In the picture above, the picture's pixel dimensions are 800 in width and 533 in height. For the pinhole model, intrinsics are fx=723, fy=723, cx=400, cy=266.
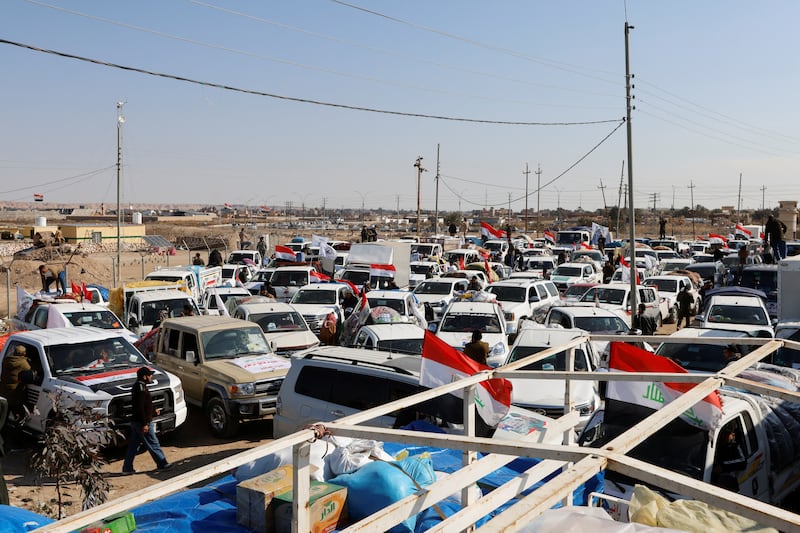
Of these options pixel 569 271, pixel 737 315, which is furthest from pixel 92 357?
pixel 569 271

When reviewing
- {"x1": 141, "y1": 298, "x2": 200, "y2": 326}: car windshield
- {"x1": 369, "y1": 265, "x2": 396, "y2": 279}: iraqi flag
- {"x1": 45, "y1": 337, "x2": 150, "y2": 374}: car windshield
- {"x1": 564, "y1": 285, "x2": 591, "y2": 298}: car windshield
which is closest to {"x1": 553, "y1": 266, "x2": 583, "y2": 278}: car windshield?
{"x1": 564, "y1": 285, "x2": 591, "y2": 298}: car windshield

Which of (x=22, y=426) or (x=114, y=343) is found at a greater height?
(x=114, y=343)

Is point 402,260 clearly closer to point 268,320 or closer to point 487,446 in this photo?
point 268,320

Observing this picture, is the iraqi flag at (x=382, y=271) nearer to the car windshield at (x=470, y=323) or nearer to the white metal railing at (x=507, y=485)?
the car windshield at (x=470, y=323)

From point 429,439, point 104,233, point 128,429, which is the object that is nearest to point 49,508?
point 128,429

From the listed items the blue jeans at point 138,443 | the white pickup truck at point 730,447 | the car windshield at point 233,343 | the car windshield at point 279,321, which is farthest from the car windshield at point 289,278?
the white pickup truck at point 730,447

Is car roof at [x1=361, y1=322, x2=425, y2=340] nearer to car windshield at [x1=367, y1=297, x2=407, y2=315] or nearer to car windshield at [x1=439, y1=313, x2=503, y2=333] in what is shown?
car windshield at [x1=439, y1=313, x2=503, y2=333]

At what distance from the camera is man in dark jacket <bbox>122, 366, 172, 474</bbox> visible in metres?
9.72

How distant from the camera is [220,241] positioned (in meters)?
63.9

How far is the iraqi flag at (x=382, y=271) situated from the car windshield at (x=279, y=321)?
863 cm

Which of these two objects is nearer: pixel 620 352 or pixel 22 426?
pixel 620 352

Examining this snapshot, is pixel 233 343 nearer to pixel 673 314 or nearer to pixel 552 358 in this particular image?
pixel 552 358

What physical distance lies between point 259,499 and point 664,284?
22.1m

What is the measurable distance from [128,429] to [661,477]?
30.2 feet
